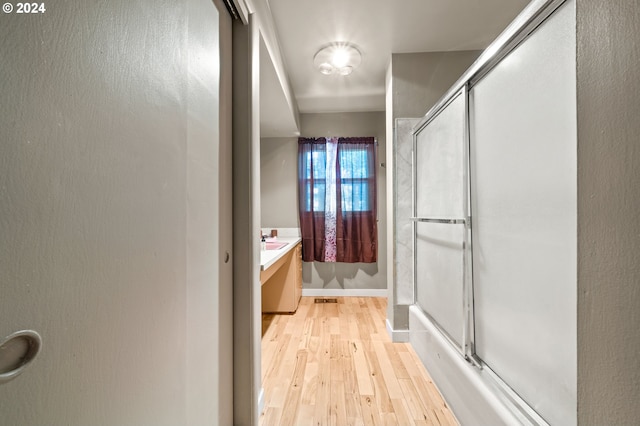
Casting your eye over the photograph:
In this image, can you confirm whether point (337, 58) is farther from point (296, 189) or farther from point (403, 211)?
point (296, 189)

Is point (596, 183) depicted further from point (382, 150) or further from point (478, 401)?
point (382, 150)

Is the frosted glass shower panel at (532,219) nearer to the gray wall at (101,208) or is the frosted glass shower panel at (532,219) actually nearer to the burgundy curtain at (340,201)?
the gray wall at (101,208)

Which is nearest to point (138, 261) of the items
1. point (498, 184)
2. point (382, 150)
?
point (498, 184)

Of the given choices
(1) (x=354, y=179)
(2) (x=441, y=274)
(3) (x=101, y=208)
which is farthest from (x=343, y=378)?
(1) (x=354, y=179)

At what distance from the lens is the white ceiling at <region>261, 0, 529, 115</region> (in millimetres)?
1916

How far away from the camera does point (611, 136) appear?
0.50 m

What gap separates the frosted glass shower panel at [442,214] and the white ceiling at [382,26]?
2.62ft

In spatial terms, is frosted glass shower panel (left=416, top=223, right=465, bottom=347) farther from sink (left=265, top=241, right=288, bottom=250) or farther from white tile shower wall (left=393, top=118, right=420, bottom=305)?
sink (left=265, top=241, right=288, bottom=250)

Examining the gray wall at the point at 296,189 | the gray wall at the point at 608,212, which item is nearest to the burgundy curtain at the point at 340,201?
the gray wall at the point at 296,189

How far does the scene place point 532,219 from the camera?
972 millimetres

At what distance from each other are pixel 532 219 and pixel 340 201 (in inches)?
109

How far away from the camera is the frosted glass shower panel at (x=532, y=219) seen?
2.71 feet

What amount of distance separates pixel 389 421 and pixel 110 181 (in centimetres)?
165

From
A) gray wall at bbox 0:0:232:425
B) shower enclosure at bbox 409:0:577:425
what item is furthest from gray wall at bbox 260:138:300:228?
gray wall at bbox 0:0:232:425
